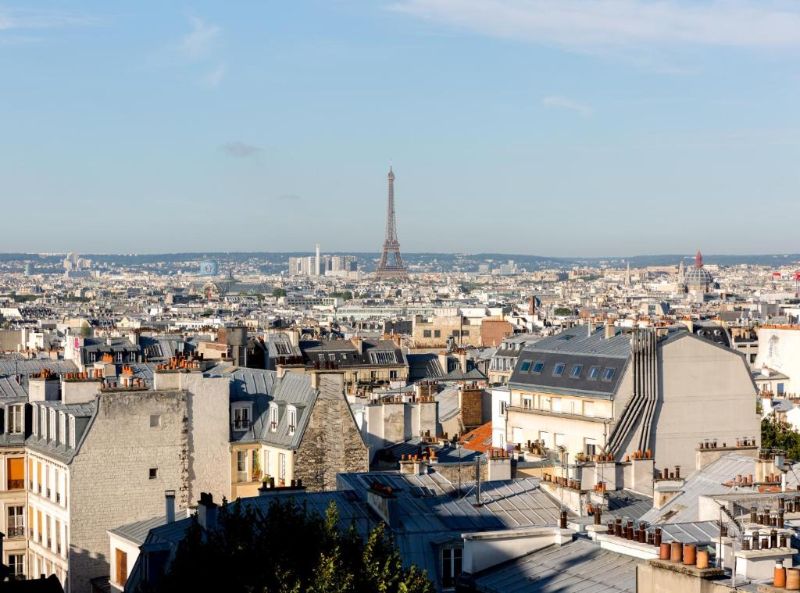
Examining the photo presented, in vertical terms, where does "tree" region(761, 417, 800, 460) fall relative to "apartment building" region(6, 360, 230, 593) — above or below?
below

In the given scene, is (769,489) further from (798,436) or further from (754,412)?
(798,436)

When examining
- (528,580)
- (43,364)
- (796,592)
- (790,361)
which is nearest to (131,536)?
(528,580)

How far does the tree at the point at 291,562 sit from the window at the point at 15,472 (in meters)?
14.8

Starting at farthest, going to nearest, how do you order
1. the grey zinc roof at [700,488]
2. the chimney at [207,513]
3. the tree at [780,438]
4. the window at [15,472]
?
the tree at [780,438], the window at [15,472], the grey zinc roof at [700,488], the chimney at [207,513]

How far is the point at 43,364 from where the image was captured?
46.1m

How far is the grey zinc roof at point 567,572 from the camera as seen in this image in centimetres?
1856

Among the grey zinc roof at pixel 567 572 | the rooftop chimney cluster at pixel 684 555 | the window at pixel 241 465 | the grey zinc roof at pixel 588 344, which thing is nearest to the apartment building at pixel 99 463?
the window at pixel 241 465

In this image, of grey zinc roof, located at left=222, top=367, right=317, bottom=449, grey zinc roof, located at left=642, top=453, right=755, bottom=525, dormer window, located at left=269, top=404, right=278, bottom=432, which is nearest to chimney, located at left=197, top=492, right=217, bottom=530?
grey zinc roof, located at left=642, top=453, right=755, bottom=525

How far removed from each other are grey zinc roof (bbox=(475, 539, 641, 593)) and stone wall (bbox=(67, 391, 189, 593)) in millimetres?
10786

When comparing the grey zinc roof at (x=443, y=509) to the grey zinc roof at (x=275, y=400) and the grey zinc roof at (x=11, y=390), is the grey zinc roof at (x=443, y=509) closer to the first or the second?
the grey zinc roof at (x=275, y=400)

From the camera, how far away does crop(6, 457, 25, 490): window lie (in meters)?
32.1

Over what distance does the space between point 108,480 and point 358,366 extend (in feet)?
175

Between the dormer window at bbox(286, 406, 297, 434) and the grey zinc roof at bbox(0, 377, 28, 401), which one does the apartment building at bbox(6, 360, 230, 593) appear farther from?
the grey zinc roof at bbox(0, 377, 28, 401)

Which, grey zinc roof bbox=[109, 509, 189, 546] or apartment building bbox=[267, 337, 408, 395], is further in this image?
apartment building bbox=[267, 337, 408, 395]
